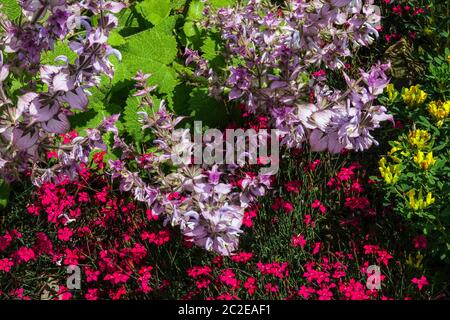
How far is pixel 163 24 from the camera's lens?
3.34 m

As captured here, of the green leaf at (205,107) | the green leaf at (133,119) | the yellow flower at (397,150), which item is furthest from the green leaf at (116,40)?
the yellow flower at (397,150)

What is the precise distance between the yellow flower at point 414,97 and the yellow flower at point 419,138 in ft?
0.91

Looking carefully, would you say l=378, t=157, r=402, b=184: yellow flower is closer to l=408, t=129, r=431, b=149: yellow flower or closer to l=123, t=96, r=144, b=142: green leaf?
l=408, t=129, r=431, b=149: yellow flower

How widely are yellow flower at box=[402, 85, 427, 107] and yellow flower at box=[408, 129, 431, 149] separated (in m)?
0.28

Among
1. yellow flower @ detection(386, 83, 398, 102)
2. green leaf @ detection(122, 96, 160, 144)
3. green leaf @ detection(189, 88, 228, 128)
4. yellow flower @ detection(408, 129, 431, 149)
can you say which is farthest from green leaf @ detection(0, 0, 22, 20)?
yellow flower @ detection(408, 129, 431, 149)

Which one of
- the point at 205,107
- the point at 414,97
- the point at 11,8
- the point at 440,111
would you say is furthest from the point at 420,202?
the point at 11,8

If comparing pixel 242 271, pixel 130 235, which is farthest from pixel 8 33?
pixel 242 271

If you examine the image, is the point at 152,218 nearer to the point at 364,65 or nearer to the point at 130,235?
the point at 130,235

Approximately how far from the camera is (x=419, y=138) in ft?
8.89

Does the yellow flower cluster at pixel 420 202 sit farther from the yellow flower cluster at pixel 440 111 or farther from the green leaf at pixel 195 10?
the green leaf at pixel 195 10

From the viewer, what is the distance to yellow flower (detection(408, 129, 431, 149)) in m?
2.67

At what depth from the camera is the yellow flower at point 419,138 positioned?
2673 millimetres

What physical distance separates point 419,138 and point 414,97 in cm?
32

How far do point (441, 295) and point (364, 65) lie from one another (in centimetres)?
174
